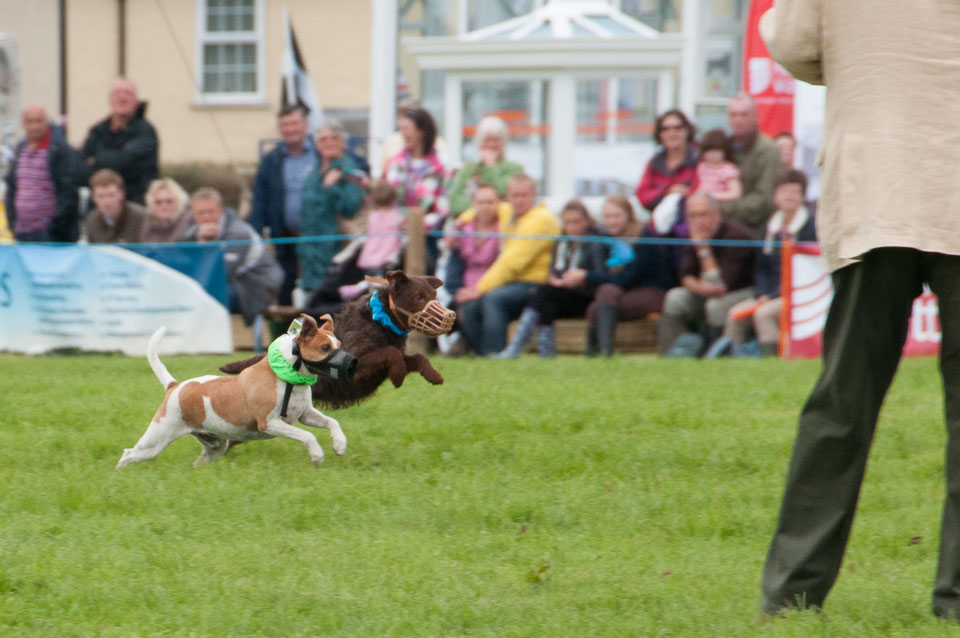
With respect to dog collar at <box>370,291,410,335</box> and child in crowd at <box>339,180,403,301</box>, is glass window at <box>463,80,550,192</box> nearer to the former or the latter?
child in crowd at <box>339,180,403,301</box>

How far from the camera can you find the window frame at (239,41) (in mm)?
27891

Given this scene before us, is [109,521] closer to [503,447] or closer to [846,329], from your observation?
[503,447]

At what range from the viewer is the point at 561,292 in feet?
39.7

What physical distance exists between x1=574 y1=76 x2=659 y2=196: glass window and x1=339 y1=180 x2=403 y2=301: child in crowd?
5.09 m

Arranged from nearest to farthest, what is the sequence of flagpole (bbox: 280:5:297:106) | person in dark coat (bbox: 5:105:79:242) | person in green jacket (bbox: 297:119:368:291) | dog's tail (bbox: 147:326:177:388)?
dog's tail (bbox: 147:326:177:388)
person in green jacket (bbox: 297:119:368:291)
person in dark coat (bbox: 5:105:79:242)
flagpole (bbox: 280:5:297:106)

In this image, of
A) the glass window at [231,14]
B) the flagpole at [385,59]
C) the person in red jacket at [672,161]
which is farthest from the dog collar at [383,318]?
the glass window at [231,14]

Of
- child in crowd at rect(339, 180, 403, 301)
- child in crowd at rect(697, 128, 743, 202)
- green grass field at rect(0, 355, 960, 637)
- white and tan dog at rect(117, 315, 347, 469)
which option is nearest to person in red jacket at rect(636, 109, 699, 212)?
child in crowd at rect(697, 128, 743, 202)

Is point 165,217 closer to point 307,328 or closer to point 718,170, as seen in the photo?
point 718,170

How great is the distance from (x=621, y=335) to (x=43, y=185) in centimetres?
602

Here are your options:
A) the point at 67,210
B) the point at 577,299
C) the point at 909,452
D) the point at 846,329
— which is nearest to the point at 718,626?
the point at 846,329

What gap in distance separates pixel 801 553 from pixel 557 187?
42.9ft

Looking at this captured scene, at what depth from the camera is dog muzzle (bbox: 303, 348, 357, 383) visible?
20.3 ft

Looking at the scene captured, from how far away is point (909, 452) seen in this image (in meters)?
7.43

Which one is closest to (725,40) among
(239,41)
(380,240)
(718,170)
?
(718,170)
